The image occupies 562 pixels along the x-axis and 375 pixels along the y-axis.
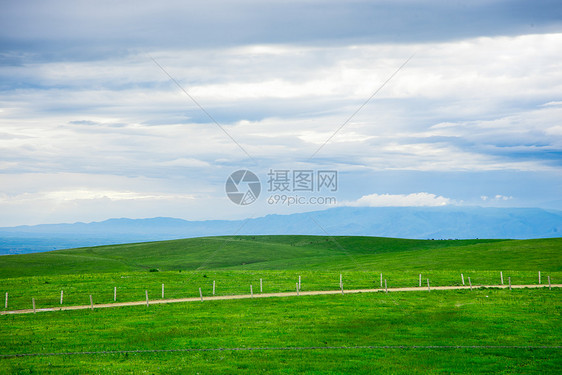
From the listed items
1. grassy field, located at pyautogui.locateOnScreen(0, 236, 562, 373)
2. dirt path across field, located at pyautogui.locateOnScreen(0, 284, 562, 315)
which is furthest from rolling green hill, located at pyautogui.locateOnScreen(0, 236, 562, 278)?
dirt path across field, located at pyautogui.locateOnScreen(0, 284, 562, 315)

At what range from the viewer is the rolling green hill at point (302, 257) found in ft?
322

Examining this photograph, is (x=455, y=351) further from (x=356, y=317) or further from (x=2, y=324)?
(x=2, y=324)

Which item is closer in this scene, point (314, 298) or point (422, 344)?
point (422, 344)

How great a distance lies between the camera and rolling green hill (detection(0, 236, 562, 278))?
9819 centimetres

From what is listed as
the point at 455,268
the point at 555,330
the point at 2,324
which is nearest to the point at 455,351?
the point at 555,330

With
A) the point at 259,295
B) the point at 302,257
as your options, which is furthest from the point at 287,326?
the point at 302,257

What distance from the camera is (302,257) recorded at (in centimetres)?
14738

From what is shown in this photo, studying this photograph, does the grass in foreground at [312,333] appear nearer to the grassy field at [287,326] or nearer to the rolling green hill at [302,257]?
the grassy field at [287,326]

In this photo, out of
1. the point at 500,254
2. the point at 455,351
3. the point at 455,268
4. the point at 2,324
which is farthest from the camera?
the point at 500,254

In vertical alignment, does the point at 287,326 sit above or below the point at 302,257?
below

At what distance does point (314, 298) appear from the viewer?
175ft

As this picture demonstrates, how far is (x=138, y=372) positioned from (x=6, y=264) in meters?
116

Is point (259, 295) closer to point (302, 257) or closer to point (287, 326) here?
point (287, 326)

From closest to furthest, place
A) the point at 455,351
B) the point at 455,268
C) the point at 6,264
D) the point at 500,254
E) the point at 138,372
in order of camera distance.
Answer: the point at 138,372, the point at 455,351, the point at 455,268, the point at 500,254, the point at 6,264
